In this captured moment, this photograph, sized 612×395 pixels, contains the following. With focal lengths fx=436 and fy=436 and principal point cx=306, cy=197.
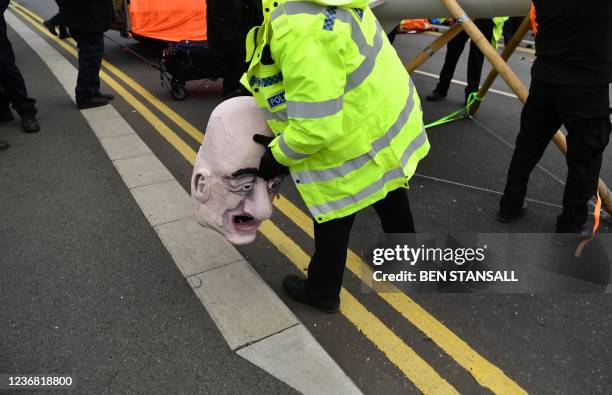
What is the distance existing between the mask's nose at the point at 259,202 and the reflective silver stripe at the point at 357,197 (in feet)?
0.75

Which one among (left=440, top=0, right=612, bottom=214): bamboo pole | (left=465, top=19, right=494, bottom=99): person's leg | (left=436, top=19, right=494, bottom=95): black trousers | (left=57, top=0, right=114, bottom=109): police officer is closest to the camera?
(left=440, top=0, right=612, bottom=214): bamboo pole

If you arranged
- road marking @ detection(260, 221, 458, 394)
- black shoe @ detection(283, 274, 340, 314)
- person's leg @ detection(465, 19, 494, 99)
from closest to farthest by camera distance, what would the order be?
1. road marking @ detection(260, 221, 458, 394)
2. black shoe @ detection(283, 274, 340, 314)
3. person's leg @ detection(465, 19, 494, 99)

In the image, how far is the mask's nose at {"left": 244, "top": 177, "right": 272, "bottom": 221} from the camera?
2051mm

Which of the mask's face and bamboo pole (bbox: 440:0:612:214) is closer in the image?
the mask's face

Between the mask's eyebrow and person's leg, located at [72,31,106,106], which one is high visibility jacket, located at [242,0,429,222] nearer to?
the mask's eyebrow

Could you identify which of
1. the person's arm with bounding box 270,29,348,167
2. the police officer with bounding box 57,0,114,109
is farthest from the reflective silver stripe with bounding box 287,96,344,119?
the police officer with bounding box 57,0,114,109

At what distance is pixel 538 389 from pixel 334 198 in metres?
1.35

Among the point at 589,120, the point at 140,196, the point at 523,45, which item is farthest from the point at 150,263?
the point at 523,45

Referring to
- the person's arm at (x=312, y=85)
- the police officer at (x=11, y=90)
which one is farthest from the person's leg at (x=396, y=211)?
the police officer at (x=11, y=90)

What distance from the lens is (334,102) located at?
162 cm

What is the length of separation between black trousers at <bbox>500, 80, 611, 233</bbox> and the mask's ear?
2274 mm

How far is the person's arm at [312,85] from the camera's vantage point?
60.3 inches

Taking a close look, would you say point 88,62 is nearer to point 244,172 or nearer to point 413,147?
point 244,172

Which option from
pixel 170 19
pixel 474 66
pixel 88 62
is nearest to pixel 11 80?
pixel 88 62
